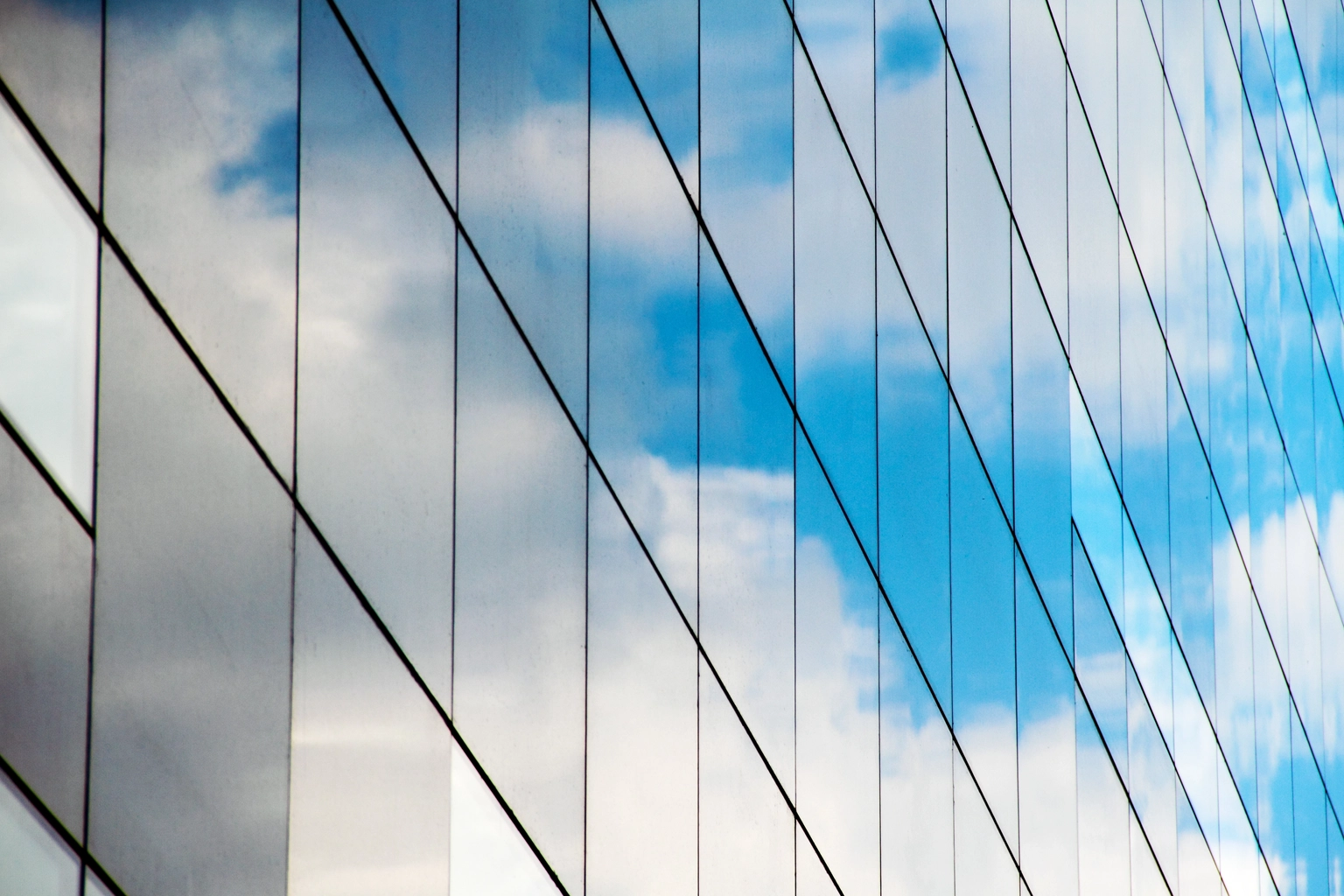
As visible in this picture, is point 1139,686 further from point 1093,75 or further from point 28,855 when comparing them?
point 28,855

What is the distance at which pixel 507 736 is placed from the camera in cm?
1042

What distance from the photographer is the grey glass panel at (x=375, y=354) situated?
9461mm

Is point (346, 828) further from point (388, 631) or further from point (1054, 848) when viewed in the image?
point (1054, 848)

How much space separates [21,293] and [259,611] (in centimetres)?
240

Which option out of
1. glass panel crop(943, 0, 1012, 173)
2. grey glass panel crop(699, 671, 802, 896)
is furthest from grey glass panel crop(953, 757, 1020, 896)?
glass panel crop(943, 0, 1012, 173)

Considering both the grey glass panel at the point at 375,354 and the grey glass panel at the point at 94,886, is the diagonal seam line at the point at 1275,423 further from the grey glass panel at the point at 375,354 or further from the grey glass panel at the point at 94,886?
the grey glass panel at the point at 94,886

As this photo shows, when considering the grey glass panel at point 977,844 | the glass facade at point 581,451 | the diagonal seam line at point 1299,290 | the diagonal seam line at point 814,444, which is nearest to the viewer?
the glass facade at point 581,451

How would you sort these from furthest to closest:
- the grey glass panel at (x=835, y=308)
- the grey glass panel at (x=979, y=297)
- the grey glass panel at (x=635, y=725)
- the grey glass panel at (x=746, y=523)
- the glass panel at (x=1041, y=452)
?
the glass panel at (x=1041, y=452) → the grey glass panel at (x=979, y=297) → the grey glass panel at (x=835, y=308) → the grey glass panel at (x=746, y=523) → the grey glass panel at (x=635, y=725)

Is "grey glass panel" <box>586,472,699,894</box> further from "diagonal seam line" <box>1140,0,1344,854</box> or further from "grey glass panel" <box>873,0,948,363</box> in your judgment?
"diagonal seam line" <box>1140,0,1344,854</box>

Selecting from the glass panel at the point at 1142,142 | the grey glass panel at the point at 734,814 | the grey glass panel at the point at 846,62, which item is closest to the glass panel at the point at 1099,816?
the glass panel at the point at 1142,142

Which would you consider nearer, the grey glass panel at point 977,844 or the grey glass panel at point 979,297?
the grey glass panel at point 977,844

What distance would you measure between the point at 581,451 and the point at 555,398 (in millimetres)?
487

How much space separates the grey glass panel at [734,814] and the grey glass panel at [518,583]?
1620 millimetres

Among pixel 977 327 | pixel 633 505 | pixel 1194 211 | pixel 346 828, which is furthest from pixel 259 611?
pixel 1194 211
